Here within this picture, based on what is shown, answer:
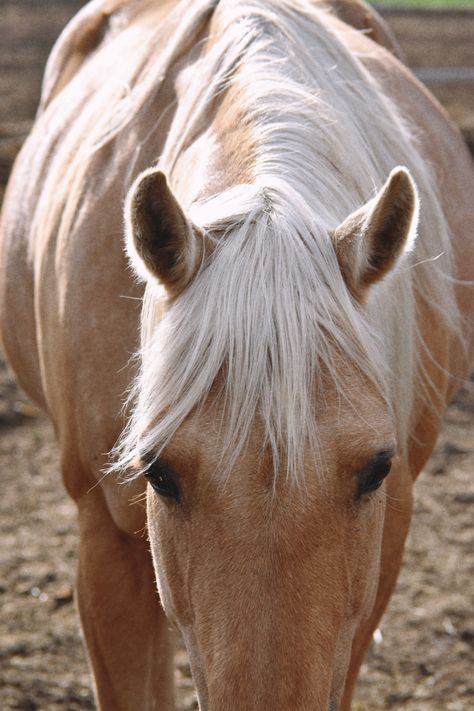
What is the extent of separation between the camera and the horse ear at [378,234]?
197cm

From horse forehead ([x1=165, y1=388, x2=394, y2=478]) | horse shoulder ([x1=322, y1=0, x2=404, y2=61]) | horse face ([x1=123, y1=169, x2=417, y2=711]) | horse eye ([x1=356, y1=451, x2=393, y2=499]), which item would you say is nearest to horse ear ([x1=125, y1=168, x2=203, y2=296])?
horse face ([x1=123, y1=169, x2=417, y2=711])

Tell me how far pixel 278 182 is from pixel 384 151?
66cm

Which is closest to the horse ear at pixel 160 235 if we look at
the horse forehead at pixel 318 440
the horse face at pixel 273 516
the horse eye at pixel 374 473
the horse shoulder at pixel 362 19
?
the horse face at pixel 273 516

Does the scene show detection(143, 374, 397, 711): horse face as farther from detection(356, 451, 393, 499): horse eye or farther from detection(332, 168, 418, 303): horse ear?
detection(332, 168, 418, 303): horse ear

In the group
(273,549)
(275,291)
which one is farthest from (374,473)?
(275,291)

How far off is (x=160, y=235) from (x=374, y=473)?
1.95 ft

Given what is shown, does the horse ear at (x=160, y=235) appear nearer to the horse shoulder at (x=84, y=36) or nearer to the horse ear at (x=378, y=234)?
the horse ear at (x=378, y=234)

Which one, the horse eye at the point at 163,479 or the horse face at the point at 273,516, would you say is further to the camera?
the horse eye at the point at 163,479

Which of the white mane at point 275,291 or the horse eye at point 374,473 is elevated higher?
the white mane at point 275,291

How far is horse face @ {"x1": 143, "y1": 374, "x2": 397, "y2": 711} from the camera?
71.1 inches

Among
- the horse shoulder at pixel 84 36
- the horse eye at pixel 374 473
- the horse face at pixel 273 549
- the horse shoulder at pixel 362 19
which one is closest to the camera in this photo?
the horse face at pixel 273 549

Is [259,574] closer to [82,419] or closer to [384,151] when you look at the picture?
[82,419]

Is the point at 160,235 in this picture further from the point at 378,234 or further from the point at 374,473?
the point at 374,473

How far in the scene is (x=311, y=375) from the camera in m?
1.95
